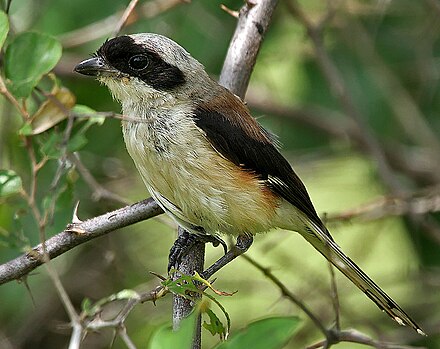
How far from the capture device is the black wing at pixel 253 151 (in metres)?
3.65

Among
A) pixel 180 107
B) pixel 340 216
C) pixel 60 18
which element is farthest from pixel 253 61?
pixel 60 18

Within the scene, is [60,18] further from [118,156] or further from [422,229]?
[422,229]

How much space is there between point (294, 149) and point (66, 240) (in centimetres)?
284

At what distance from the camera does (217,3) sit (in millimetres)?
5258

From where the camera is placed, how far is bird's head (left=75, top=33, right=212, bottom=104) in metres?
3.77

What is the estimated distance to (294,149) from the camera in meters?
5.71

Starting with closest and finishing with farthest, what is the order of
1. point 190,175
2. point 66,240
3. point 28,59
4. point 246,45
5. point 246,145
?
point 66,240
point 28,59
point 190,175
point 246,145
point 246,45

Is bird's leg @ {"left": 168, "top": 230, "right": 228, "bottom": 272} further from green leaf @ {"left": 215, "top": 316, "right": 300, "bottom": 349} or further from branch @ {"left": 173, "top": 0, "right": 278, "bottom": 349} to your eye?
green leaf @ {"left": 215, "top": 316, "right": 300, "bottom": 349}

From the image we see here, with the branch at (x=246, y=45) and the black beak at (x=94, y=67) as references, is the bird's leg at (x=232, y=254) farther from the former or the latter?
the black beak at (x=94, y=67)

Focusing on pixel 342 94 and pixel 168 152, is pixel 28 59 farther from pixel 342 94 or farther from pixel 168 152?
pixel 342 94

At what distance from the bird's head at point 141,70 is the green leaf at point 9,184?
0.74m

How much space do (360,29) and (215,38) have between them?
98cm

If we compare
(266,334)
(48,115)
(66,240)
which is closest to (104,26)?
(48,115)

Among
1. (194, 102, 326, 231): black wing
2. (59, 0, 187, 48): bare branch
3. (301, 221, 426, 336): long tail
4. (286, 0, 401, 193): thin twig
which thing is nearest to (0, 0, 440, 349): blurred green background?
(59, 0, 187, 48): bare branch
